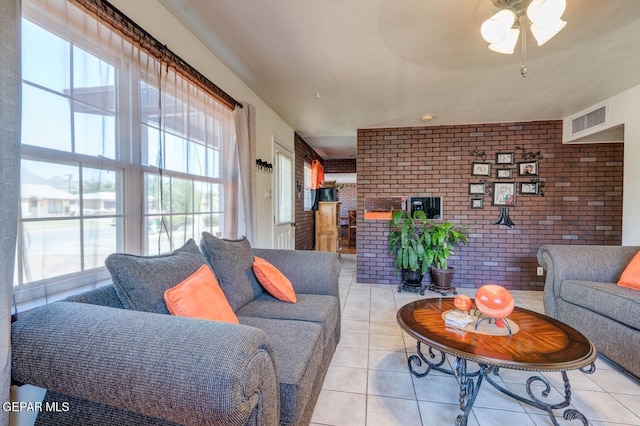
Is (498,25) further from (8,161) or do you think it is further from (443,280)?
(443,280)

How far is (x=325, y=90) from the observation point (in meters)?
2.85

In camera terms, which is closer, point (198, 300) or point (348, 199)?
point (198, 300)

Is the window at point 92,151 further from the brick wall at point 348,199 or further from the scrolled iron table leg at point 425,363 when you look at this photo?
the brick wall at point 348,199

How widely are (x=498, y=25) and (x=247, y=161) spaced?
1.96 metres

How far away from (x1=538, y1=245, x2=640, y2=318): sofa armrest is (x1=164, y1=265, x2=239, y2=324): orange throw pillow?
2.67m

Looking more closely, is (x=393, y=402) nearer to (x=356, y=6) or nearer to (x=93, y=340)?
(x=93, y=340)

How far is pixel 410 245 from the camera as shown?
3785 mm

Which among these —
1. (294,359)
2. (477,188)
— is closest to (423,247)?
(477,188)

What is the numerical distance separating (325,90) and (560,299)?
2819 millimetres

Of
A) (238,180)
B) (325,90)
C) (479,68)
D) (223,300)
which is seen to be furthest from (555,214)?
(223,300)

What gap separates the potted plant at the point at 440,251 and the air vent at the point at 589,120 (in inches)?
72.8

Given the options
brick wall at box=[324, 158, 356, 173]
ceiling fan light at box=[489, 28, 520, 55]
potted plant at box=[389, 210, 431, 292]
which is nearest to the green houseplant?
potted plant at box=[389, 210, 431, 292]

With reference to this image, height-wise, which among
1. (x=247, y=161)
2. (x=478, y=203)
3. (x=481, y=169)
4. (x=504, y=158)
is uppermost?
(x=504, y=158)

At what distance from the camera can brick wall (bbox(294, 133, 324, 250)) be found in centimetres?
470
